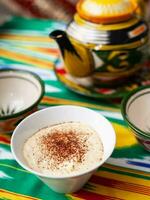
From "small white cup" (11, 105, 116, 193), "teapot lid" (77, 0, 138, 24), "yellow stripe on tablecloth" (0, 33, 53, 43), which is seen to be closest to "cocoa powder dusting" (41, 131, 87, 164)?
"small white cup" (11, 105, 116, 193)

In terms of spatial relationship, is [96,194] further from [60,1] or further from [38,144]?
[60,1]

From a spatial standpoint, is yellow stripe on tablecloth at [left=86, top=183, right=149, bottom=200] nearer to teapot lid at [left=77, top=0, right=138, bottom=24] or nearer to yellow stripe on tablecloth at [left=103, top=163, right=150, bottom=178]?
yellow stripe on tablecloth at [left=103, top=163, right=150, bottom=178]

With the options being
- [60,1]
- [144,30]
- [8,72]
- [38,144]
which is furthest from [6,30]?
[38,144]

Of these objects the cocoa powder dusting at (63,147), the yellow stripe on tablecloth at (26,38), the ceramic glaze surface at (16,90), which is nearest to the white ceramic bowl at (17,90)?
the ceramic glaze surface at (16,90)

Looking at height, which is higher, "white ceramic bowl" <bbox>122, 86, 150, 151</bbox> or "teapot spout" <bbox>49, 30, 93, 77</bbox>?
"teapot spout" <bbox>49, 30, 93, 77</bbox>

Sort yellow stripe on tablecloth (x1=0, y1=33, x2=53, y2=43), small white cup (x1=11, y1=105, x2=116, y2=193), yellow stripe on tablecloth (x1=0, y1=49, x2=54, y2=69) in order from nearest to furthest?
small white cup (x1=11, y1=105, x2=116, y2=193) → yellow stripe on tablecloth (x1=0, y1=49, x2=54, y2=69) → yellow stripe on tablecloth (x1=0, y1=33, x2=53, y2=43)

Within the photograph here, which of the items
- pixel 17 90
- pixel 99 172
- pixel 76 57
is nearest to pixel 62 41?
pixel 76 57

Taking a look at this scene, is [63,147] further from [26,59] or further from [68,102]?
[26,59]
